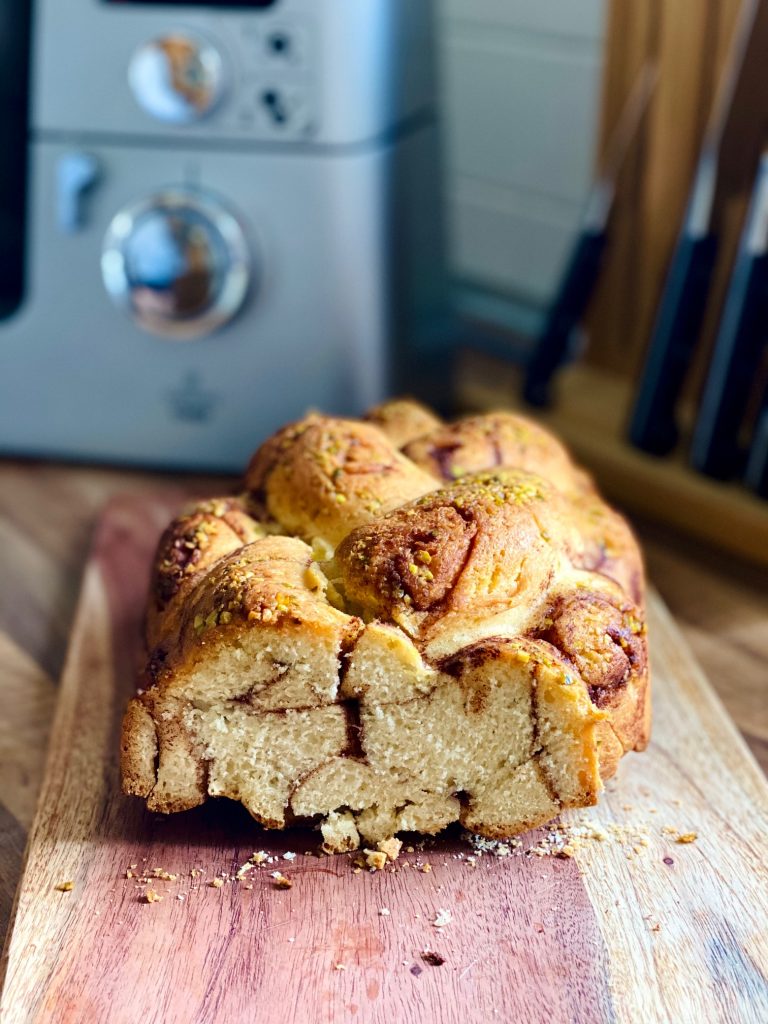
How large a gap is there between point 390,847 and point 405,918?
7 cm

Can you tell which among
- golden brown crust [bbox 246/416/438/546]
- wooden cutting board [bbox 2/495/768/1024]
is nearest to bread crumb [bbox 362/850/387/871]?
wooden cutting board [bbox 2/495/768/1024]

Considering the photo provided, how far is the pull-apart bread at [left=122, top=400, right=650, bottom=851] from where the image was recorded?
83 centimetres

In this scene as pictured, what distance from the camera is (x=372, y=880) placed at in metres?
0.83

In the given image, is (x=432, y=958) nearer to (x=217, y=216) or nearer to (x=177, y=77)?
(x=217, y=216)

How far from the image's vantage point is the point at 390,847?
33.7 inches

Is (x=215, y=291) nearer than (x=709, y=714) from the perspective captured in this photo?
No

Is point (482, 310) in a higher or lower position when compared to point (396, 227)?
lower

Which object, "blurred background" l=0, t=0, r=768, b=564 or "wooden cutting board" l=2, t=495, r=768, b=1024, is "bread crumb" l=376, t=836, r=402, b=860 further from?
"blurred background" l=0, t=0, r=768, b=564

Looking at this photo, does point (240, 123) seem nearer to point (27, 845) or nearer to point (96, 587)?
point (96, 587)

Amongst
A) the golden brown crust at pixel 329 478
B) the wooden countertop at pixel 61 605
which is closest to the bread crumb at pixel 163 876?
the wooden countertop at pixel 61 605

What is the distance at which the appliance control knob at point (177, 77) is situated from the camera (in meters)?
1.37

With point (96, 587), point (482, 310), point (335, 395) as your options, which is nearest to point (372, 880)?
point (96, 587)

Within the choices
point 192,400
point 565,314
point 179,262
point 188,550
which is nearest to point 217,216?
point 179,262

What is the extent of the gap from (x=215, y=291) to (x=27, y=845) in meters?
0.73
